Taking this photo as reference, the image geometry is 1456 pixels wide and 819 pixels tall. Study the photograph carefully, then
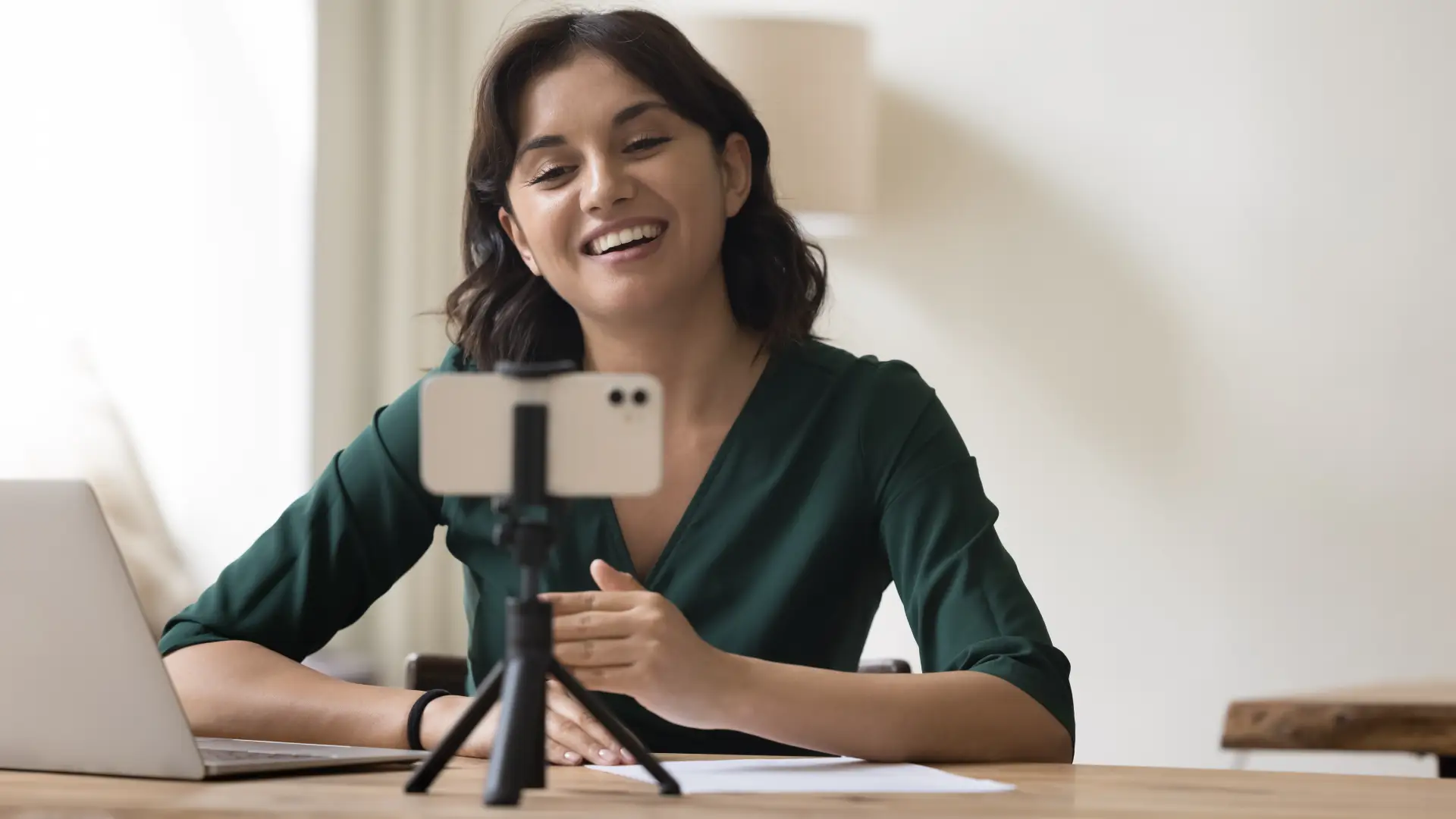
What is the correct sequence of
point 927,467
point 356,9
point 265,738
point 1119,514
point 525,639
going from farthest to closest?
point 356,9 → point 1119,514 → point 927,467 → point 265,738 → point 525,639

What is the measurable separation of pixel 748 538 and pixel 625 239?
1.04 feet

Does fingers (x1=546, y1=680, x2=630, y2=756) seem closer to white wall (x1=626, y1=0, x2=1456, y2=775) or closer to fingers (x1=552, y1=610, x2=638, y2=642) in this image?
fingers (x1=552, y1=610, x2=638, y2=642)

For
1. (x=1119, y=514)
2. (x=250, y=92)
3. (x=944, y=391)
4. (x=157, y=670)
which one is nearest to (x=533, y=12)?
(x=250, y=92)

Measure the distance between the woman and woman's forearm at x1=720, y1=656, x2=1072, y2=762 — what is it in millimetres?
132

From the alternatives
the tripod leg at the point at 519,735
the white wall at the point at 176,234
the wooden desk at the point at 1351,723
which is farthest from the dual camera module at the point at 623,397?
the white wall at the point at 176,234

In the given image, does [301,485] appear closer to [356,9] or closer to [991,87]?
[356,9]

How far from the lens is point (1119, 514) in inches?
108

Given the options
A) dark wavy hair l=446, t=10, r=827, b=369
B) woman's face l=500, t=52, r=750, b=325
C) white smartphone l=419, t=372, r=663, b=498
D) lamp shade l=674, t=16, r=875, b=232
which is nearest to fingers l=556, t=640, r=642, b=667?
white smartphone l=419, t=372, r=663, b=498

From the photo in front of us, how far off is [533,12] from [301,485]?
1.14m

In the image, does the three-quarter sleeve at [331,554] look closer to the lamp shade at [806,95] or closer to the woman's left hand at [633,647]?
the woman's left hand at [633,647]

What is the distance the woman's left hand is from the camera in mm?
914

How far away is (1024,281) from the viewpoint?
2.81m

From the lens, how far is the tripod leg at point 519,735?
2.30 ft

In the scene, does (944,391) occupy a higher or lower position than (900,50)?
lower
